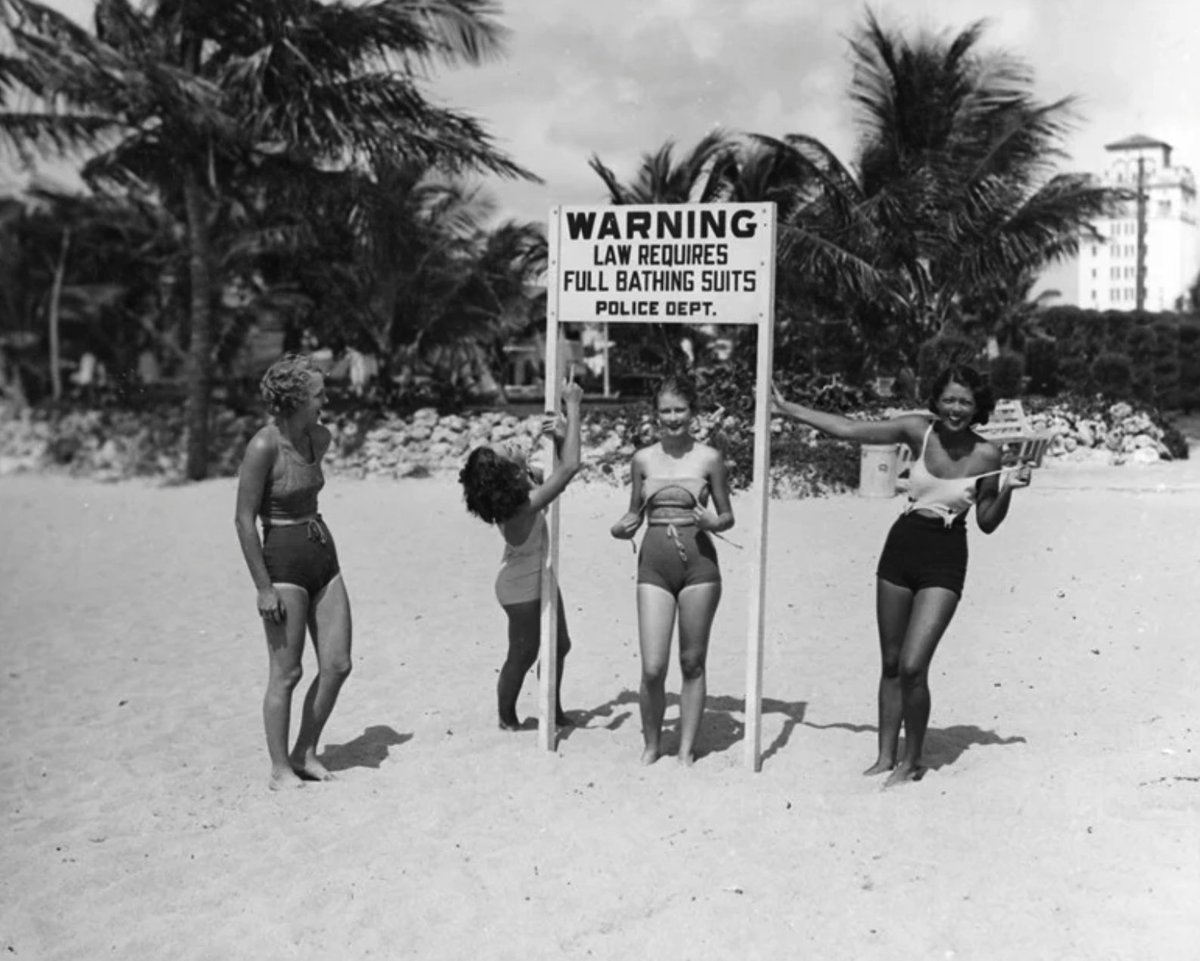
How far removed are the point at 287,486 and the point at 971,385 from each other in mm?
2444

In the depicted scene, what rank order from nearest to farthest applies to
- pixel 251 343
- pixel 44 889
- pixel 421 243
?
pixel 44 889, pixel 421 243, pixel 251 343

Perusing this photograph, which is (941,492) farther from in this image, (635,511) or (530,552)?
(530,552)

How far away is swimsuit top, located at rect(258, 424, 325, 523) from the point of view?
4.59 meters

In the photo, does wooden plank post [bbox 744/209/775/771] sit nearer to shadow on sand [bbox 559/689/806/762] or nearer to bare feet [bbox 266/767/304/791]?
shadow on sand [bbox 559/689/806/762]

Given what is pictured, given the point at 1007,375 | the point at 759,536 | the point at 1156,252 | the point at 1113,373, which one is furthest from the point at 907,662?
the point at 1156,252

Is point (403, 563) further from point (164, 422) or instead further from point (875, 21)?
point (875, 21)

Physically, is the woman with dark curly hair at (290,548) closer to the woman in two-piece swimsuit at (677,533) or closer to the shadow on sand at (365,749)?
the shadow on sand at (365,749)

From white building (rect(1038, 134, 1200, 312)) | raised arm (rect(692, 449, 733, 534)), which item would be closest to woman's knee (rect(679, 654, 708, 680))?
raised arm (rect(692, 449, 733, 534))

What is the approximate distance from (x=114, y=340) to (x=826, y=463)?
20394 mm

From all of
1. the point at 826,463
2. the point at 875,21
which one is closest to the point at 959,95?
the point at 875,21

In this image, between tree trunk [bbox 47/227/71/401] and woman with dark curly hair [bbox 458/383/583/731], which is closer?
woman with dark curly hair [bbox 458/383/583/731]

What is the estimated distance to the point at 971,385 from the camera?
15.3 feet

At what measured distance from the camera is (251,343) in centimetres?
2781

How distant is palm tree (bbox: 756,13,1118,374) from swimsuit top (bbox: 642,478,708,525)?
12.8 meters
